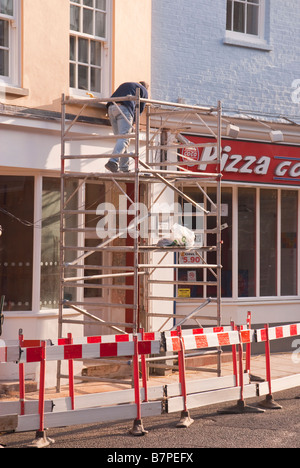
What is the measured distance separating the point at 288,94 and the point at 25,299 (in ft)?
20.3

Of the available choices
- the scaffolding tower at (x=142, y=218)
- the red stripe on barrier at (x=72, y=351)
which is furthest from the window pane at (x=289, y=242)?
the red stripe on barrier at (x=72, y=351)

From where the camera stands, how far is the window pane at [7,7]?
430 inches

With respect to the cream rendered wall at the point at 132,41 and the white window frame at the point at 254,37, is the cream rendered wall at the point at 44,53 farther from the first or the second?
the white window frame at the point at 254,37

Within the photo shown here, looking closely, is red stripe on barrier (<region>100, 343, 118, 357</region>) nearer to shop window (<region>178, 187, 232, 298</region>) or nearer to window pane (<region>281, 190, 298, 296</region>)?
shop window (<region>178, 187, 232, 298</region>)

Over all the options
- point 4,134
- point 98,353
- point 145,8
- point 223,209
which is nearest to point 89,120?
point 4,134

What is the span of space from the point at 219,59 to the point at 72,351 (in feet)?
22.6

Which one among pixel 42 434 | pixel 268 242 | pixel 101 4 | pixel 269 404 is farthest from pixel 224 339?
pixel 101 4

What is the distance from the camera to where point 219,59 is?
13562 millimetres

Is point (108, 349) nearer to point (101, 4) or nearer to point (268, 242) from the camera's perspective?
point (101, 4)

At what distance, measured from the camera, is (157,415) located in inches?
364

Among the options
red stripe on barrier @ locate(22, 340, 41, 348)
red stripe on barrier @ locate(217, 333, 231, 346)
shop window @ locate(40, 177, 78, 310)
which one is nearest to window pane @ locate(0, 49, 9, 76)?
shop window @ locate(40, 177, 78, 310)

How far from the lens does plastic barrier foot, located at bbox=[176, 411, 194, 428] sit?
28.6ft

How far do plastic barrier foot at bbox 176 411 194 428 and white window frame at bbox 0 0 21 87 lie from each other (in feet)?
16.0
